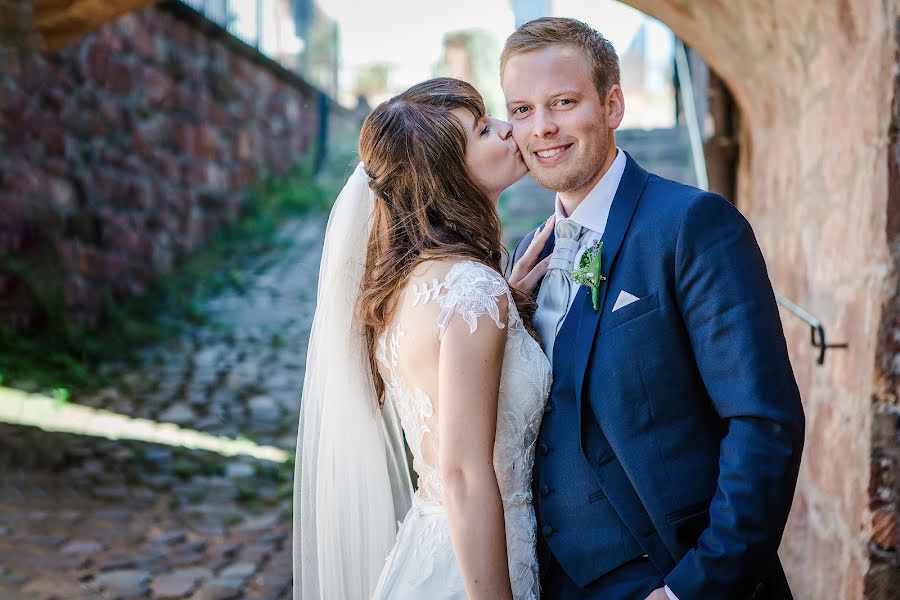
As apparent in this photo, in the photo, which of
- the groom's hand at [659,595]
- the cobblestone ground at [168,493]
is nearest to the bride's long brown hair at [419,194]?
the groom's hand at [659,595]

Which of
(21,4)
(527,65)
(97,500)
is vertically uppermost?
(21,4)

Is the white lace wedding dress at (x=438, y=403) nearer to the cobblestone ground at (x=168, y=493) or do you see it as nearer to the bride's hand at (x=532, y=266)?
the bride's hand at (x=532, y=266)

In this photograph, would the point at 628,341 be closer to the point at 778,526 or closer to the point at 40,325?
the point at 778,526

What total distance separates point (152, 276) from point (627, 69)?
16601 millimetres

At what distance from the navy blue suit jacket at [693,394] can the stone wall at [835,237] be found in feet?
1.51

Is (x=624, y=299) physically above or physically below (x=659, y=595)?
above

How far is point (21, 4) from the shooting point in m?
Result: 4.71

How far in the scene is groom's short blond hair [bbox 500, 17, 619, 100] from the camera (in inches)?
78.7

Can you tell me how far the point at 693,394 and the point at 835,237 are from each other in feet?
3.34

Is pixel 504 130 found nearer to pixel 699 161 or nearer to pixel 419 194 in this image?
pixel 419 194

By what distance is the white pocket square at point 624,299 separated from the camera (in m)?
1.83

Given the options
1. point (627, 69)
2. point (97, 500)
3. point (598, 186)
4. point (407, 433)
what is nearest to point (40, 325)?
point (97, 500)

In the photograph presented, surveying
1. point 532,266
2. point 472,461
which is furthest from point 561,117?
point 472,461

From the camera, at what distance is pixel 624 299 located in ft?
6.03
